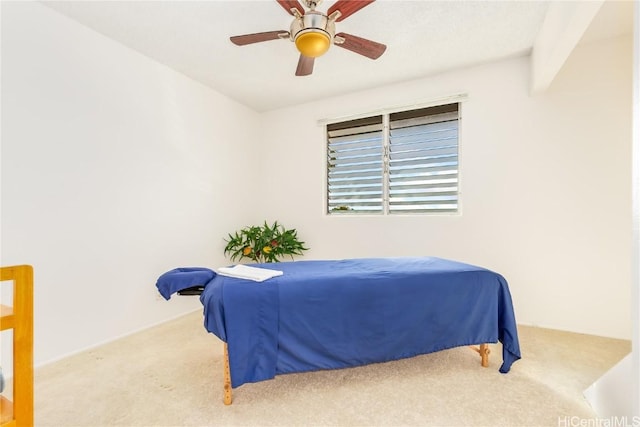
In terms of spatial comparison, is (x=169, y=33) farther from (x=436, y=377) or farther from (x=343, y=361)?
(x=436, y=377)

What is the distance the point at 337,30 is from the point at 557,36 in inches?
62.4

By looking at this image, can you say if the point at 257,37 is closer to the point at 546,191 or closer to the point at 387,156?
the point at 387,156

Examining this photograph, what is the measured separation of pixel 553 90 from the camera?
2.74 meters

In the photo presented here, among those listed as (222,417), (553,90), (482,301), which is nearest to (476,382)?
(482,301)

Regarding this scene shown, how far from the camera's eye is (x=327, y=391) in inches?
68.3

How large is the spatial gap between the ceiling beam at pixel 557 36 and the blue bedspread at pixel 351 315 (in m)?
1.66

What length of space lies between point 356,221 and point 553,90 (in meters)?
2.33

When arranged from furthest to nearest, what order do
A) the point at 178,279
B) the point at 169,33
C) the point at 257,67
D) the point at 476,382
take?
the point at 257,67 → the point at 169,33 → the point at 476,382 → the point at 178,279

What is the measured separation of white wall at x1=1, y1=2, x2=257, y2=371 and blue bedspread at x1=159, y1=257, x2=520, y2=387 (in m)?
1.40

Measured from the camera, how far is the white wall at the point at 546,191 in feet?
8.32

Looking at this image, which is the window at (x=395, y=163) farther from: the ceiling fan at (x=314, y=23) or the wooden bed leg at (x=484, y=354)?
the ceiling fan at (x=314, y=23)

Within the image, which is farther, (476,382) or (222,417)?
(476,382)

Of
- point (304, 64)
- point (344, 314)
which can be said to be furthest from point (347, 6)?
point (344, 314)

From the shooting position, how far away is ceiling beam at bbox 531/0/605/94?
5.78ft
